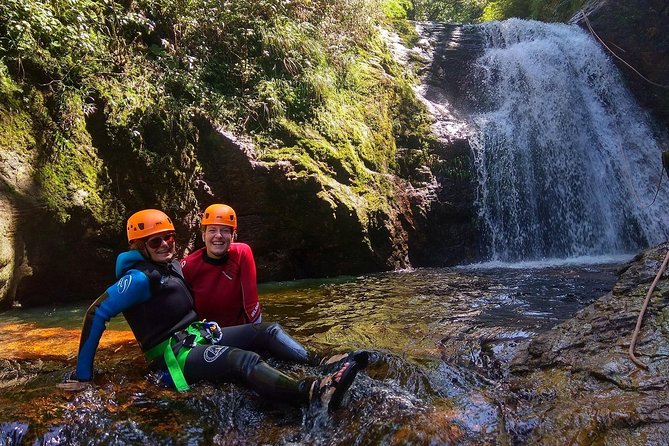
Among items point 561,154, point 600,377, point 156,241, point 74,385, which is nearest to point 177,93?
point 156,241

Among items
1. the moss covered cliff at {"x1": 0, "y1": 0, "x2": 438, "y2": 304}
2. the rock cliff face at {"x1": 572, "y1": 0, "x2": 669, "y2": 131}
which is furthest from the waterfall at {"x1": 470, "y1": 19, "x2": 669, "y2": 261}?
the moss covered cliff at {"x1": 0, "y1": 0, "x2": 438, "y2": 304}

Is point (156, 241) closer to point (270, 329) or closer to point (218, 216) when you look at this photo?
point (218, 216)

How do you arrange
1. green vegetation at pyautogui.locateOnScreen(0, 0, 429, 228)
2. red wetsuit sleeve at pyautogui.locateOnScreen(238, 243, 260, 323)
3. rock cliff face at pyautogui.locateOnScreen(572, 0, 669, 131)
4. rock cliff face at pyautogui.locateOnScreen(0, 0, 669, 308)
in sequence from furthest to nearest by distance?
rock cliff face at pyautogui.locateOnScreen(572, 0, 669, 131)
green vegetation at pyautogui.locateOnScreen(0, 0, 429, 228)
rock cliff face at pyautogui.locateOnScreen(0, 0, 669, 308)
red wetsuit sleeve at pyautogui.locateOnScreen(238, 243, 260, 323)

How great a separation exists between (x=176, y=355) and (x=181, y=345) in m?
0.07

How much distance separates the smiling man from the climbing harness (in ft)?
0.93

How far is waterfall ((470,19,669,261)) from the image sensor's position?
10438mm

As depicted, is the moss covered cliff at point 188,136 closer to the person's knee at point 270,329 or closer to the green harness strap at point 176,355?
the green harness strap at point 176,355

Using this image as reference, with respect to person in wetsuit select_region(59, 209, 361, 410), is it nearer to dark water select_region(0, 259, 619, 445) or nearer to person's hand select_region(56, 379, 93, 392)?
person's hand select_region(56, 379, 93, 392)

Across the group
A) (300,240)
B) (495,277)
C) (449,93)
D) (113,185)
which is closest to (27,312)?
(113,185)

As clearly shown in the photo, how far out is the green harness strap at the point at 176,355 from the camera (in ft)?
9.42

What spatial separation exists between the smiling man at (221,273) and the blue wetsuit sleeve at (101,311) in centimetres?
58

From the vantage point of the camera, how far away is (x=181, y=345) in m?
3.03

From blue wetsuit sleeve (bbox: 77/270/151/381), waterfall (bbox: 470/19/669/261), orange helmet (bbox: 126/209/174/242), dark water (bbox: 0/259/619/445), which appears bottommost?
dark water (bbox: 0/259/619/445)

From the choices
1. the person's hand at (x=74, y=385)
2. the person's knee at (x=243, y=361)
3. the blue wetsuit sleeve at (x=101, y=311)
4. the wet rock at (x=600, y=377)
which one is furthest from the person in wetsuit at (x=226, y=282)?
the wet rock at (x=600, y=377)
